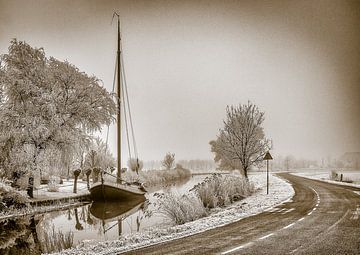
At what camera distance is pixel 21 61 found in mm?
23828

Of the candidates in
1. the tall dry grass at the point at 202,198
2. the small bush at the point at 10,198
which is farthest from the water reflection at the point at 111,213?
the small bush at the point at 10,198

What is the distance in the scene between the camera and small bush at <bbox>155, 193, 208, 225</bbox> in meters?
16.1

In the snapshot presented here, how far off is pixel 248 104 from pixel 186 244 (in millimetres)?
25507

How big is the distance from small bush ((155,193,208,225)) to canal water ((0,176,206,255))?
1053 millimetres

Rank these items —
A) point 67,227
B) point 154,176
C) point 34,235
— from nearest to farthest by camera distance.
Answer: point 34,235, point 67,227, point 154,176

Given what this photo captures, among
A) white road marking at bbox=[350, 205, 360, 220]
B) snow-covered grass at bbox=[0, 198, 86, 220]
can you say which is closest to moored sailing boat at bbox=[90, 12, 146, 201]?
snow-covered grass at bbox=[0, 198, 86, 220]

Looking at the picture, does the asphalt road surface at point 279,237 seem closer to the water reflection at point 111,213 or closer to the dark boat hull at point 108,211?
the water reflection at point 111,213

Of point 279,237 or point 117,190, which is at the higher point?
point 279,237

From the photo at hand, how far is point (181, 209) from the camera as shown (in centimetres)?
1656

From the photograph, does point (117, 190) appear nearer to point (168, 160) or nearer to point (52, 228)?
point (52, 228)

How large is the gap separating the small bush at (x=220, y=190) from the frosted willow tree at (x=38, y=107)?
430 inches

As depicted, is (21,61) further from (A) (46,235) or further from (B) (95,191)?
(A) (46,235)

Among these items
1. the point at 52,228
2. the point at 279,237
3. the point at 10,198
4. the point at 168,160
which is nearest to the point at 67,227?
the point at 52,228

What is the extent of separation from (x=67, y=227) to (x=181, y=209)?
6.32m
